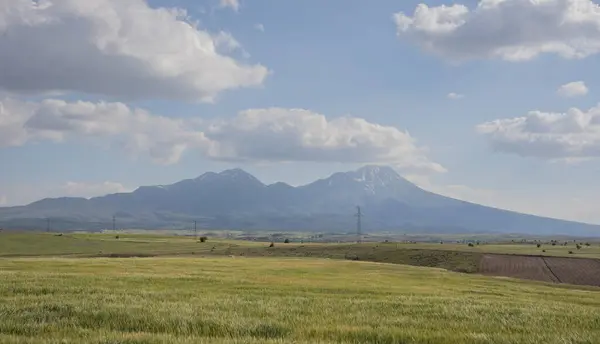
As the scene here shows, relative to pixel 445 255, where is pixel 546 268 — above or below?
below

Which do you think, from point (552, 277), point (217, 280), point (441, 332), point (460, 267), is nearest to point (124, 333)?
point (441, 332)

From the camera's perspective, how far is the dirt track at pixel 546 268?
76125 mm

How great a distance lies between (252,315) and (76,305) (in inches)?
208

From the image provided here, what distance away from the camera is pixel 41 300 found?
73.1 ft

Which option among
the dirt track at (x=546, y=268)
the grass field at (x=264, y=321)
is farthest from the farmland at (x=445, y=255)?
the grass field at (x=264, y=321)

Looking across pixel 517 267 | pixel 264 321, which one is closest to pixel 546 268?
pixel 517 267

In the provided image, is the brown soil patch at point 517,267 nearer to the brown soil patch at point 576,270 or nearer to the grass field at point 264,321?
the brown soil patch at point 576,270

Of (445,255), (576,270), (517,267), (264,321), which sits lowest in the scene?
(576,270)

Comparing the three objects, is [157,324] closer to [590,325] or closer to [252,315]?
[252,315]

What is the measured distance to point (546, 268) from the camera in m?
88.2

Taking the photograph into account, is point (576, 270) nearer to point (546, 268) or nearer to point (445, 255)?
point (546, 268)

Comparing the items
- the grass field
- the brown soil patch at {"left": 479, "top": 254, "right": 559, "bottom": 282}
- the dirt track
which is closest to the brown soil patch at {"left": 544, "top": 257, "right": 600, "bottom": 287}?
the dirt track

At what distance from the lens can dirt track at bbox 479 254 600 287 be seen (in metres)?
76.1

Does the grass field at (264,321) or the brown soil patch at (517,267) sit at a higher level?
the grass field at (264,321)
